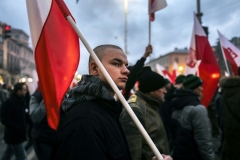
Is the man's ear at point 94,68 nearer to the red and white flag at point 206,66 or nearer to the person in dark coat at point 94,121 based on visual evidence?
the person in dark coat at point 94,121

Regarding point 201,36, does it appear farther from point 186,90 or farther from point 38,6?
point 38,6

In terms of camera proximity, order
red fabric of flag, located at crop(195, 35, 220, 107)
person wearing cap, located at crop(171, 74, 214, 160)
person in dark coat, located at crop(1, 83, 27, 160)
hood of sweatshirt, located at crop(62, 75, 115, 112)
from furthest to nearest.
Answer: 1. red fabric of flag, located at crop(195, 35, 220, 107)
2. person in dark coat, located at crop(1, 83, 27, 160)
3. person wearing cap, located at crop(171, 74, 214, 160)
4. hood of sweatshirt, located at crop(62, 75, 115, 112)

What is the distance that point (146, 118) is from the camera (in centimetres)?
296

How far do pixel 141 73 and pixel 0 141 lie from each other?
6.43 meters

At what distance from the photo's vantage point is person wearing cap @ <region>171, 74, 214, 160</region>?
3594 millimetres

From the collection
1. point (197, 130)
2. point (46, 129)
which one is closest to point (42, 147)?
point (46, 129)

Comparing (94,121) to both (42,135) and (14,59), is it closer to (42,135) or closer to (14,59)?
(42,135)

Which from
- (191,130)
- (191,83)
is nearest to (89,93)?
(191,130)

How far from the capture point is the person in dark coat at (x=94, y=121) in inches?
57.2

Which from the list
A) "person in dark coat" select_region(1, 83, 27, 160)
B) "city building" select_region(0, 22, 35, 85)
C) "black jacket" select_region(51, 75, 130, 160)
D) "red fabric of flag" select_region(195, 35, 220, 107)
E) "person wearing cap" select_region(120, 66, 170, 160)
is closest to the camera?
"black jacket" select_region(51, 75, 130, 160)

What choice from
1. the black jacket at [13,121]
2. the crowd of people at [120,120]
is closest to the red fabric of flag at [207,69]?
the crowd of people at [120,120]

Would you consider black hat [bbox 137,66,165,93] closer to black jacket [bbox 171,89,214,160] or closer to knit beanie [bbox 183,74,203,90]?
black jacket [bbox 171,89,214,160]

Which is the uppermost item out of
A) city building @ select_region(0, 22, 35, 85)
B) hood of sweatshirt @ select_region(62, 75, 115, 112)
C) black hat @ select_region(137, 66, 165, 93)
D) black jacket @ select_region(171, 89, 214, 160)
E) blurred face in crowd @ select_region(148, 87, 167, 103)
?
city building @ select_region(0, 22, 35, 85)

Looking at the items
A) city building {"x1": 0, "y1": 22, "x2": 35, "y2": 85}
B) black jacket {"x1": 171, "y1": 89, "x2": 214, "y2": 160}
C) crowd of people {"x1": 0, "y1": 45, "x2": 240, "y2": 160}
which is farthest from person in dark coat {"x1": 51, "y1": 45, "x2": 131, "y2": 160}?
city building {"x1": 0, "y1": 22, "x2": 35, "y2": 85}
